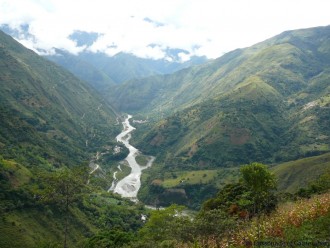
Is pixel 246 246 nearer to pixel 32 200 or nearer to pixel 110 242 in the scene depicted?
pixel 110 242

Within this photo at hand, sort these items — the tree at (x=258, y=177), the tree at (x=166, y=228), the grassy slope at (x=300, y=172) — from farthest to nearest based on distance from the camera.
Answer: the grassy slope at (x=300, y=172), the tree at (x=166, y=228), the tree at (x=258, y=177)

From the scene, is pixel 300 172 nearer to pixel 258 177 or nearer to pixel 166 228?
pixel 166 228

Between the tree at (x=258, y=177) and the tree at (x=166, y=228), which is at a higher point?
the tree at (x=258, y=177)

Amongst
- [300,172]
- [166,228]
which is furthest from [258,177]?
[300,172]

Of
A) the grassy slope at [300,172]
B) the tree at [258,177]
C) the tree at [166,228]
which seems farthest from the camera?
the grassy slope at [300,172]

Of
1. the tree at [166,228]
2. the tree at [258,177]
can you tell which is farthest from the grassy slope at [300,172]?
the tree at [258,177]

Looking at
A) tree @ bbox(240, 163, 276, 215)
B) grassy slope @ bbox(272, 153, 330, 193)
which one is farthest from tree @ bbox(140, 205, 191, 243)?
grassy slope @ bbox(272, 153, 330, 193)

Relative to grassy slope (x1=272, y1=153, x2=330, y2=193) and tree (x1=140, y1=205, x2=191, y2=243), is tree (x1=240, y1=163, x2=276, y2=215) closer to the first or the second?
tree (x1=140, y1=205, x2=191, y2=243)

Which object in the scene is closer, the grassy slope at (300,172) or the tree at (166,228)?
the tree at (166,228)

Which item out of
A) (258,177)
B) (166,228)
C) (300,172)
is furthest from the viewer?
(300,172)

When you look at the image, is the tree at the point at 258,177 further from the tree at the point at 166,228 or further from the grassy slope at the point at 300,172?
the grassy slope at the point at 300,172

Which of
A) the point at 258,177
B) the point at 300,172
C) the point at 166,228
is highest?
the point at 258,177

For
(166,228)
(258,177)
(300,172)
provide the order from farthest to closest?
(300,172), (166,228), (258,177)

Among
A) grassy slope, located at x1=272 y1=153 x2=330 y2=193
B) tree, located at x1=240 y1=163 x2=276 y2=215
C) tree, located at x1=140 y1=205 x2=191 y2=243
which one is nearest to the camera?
tree, located at x1=240 y1=163 x2=276 y2=215
